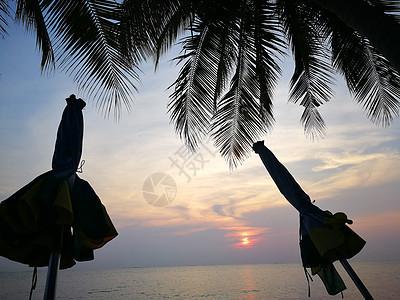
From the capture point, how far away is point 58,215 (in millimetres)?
2244

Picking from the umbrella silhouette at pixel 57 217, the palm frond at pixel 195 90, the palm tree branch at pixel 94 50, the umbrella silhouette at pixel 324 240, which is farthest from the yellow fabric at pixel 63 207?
the palm frond at pixel 195 90

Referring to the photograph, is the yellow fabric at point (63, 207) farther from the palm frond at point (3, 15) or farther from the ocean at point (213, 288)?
the ocean at point (213, 288)

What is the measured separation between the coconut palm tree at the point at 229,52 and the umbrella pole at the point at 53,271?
1.95m

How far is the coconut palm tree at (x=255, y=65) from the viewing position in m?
4.79

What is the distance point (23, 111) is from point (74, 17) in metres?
5.98

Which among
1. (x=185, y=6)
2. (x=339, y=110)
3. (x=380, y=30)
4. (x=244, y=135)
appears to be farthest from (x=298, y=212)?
(x=339, y=110)

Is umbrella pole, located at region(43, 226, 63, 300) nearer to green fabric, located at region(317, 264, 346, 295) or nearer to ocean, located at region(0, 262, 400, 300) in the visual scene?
green fabric, located at region(317, 264, 346, 295)

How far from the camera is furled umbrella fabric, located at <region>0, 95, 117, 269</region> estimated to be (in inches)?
86.0

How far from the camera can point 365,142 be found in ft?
35.9

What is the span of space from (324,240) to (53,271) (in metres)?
2.79

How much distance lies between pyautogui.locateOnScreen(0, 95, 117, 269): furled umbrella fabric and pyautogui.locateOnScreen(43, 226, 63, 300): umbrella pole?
0.12 feet

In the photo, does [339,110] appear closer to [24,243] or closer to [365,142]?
[365,142]

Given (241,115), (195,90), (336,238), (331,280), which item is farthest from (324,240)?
(195,90)

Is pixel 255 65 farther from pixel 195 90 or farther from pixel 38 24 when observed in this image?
pixel 38 24
